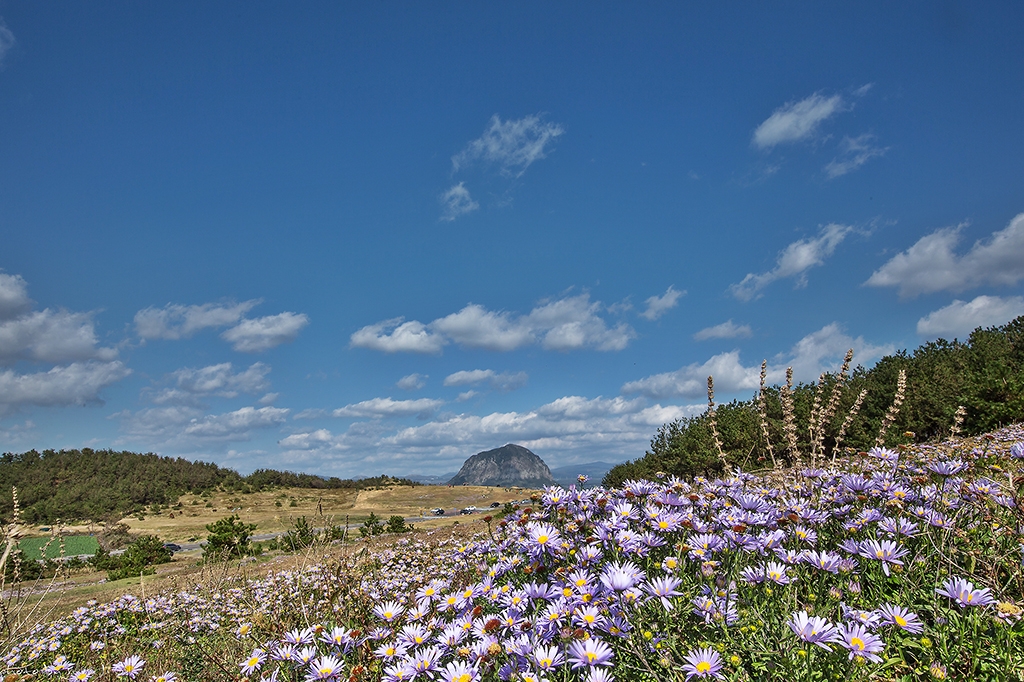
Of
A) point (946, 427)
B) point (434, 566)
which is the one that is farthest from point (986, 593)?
point (946, 427)

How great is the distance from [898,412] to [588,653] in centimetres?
2129

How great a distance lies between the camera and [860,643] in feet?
5.95

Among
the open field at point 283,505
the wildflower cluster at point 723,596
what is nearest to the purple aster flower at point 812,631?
the wildflower cluster at point 723,596

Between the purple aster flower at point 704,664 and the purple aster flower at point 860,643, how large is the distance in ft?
1.41

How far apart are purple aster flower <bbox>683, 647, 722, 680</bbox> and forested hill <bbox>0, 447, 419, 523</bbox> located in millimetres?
52852

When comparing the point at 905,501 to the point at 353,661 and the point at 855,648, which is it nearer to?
the point at 855,648

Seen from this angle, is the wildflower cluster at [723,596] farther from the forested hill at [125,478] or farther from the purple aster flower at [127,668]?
the forested hill at [125,478]

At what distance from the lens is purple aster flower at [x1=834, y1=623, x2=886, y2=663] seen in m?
1.78

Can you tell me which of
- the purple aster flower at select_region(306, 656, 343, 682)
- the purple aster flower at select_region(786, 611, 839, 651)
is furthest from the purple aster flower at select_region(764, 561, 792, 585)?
the purple aster flower at select_region(306, 656, 343, 682)

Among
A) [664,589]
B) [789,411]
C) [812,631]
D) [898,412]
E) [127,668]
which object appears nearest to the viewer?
[812,631]

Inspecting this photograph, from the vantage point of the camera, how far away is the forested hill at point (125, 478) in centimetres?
4525

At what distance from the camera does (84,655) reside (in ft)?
16.8

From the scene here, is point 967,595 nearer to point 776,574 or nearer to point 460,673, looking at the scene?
point 776,574

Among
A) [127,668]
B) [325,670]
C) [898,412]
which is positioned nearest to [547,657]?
[325,670]
